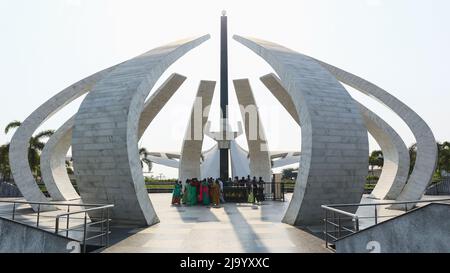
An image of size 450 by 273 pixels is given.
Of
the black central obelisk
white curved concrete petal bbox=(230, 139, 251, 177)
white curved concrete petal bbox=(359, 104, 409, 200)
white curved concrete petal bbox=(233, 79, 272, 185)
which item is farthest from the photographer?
white curved concrete petal bbox=(230, 139, 251, 177)

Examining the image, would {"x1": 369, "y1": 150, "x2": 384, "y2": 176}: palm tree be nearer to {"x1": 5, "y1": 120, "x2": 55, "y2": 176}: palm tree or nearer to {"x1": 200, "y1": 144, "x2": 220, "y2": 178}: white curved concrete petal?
{"x1": 200, "y1": 144, "x2": 220, "y2": 178}: white curved concrete petal

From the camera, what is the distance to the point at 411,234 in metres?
5.12

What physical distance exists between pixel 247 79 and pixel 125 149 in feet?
44.5

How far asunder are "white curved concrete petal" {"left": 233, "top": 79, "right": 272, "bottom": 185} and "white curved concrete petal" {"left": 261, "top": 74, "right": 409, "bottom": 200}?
2.39 meters

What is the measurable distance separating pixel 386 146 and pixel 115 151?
18779mm

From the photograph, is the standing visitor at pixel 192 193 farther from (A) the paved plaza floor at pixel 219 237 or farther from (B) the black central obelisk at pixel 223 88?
(A) the paved plaza floor at pixel 219 237

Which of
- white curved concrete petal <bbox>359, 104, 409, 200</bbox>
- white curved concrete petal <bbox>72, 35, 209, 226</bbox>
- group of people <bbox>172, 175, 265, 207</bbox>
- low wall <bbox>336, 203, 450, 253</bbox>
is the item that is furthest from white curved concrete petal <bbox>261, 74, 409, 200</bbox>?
low wall <bbox>336, 203, 450, 253</bbox>

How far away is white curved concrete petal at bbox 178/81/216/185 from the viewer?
72.8ft

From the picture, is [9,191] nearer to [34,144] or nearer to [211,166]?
[34,144]

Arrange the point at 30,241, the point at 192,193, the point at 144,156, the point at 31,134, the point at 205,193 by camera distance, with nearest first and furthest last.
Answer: the point at 30,241 → the point at 31,134 → the point at 205,193 → the point at 192,193 → the point at 144,156

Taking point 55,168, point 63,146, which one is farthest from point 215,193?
point 63,146

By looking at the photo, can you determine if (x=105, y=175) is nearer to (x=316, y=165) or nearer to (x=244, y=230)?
(x=244, y=230)

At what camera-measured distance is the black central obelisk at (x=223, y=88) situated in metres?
18.9
